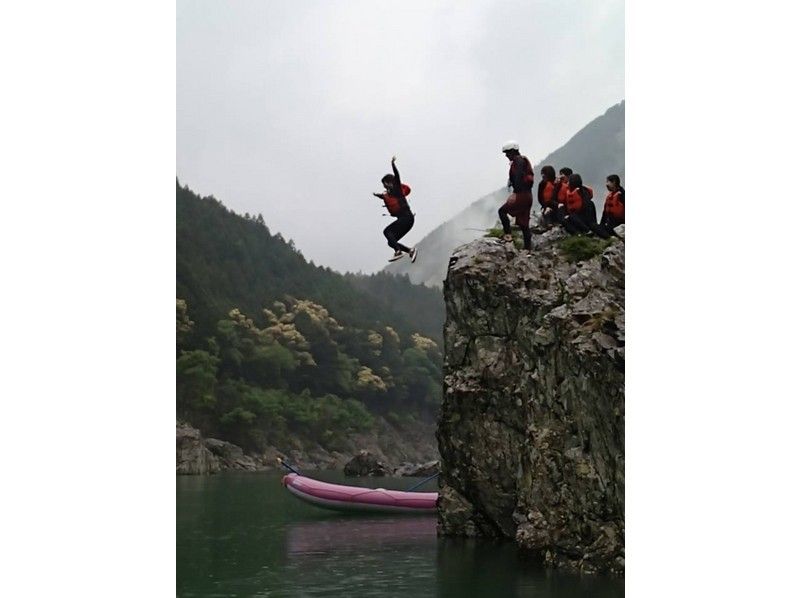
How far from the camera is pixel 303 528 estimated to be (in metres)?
15.6

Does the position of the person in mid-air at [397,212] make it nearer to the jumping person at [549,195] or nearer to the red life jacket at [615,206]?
the jumping person at [549,195]

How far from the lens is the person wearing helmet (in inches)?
452

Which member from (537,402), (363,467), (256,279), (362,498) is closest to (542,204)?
(537,402)

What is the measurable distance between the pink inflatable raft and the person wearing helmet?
19.6ft

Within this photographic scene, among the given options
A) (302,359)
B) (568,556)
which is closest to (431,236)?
(302,359)

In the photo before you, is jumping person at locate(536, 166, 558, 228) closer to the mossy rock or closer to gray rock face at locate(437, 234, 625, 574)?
gray rock face at locate(437, 234, 625, 574)

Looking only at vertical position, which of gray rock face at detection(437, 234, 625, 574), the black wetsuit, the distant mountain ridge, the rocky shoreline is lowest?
the rocky shoreline

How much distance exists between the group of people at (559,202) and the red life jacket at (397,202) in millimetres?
1166

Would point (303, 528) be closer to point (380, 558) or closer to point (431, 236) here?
point (380, 558)

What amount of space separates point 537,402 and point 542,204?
2740 mm

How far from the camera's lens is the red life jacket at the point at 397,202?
11.3 m

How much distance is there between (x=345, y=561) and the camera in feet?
39.4

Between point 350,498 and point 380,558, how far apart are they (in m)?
4.87

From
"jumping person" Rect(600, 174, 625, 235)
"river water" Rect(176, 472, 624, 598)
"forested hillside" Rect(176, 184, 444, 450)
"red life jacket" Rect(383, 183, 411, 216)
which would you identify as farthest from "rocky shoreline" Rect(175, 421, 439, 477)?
"red life jacket" Rect(383, 183, 411, 216)
